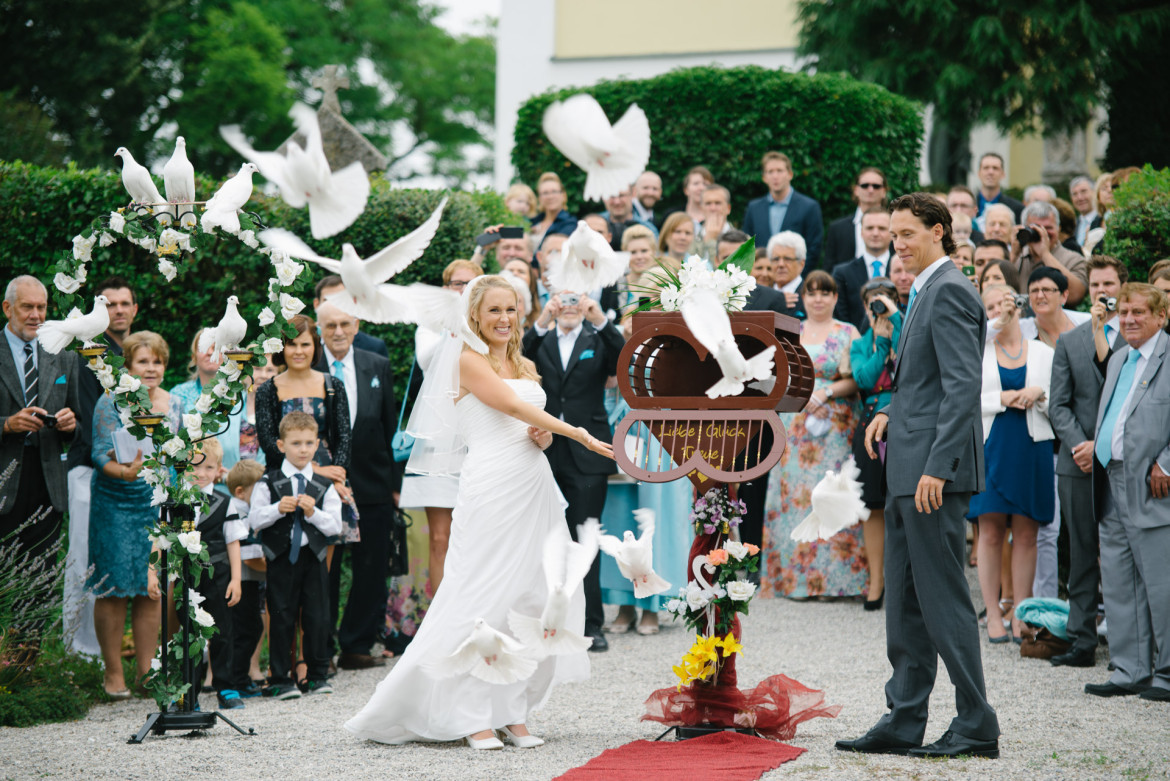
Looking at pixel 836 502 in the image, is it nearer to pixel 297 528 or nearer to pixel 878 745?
pixel 878 745

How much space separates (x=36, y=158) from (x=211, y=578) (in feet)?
50.4

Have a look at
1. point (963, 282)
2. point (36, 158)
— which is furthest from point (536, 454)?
point (36, 158)

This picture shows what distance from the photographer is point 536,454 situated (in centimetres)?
593

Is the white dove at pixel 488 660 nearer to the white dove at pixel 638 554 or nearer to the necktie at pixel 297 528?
the white dove at pixel 638 554

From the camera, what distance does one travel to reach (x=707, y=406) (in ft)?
17.9

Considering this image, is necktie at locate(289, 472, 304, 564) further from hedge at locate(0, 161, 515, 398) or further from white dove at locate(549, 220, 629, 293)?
hedge at locate(0, 161, 515, 398)

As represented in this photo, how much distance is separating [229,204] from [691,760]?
335 cm

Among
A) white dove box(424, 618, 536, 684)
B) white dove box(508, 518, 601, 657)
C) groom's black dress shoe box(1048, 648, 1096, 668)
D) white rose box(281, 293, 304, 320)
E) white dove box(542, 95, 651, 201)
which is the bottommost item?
groom's black dress shoe box(1048, 648, 1096, 668)

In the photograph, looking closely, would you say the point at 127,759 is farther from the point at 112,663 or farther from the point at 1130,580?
the point at 1130,580

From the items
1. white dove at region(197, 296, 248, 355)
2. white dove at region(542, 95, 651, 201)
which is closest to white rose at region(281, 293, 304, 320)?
white dove at region(197, 296, 248, 355)

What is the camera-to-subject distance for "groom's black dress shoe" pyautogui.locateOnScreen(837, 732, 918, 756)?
5.25m

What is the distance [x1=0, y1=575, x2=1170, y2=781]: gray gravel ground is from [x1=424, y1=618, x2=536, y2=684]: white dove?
36cm

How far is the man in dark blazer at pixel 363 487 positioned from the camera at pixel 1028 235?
515 cm

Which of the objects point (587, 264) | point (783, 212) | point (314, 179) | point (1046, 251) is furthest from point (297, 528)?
point (783, 212)
